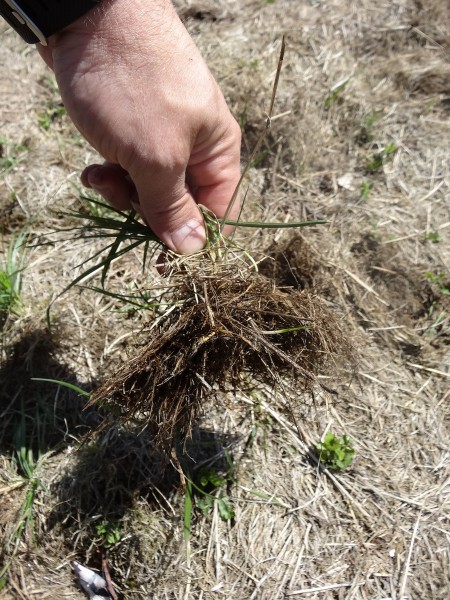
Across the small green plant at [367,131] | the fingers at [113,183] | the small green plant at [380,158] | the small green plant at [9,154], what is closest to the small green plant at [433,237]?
the small green plant at [380,158]

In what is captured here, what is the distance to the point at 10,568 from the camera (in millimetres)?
1801

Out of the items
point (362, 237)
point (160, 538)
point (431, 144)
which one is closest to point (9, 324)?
point (160, 538)

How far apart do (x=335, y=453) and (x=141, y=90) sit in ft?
4.64

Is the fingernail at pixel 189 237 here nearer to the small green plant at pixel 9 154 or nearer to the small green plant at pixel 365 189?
the small green plant at pixel 365 189

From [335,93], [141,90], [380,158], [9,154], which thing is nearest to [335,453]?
[141,90]

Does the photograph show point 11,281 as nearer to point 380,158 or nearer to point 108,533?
point 108,533

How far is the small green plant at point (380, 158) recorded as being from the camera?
2584mm

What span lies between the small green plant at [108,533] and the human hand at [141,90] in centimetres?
113

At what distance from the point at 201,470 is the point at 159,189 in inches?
41.2

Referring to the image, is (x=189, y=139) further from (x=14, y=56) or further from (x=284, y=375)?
(x=14, y=56)

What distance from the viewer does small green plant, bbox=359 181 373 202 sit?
98.0 inches

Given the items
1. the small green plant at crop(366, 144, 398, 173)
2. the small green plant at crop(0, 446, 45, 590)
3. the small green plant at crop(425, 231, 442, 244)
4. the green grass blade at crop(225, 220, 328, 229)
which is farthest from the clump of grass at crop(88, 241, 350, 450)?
the small green plant at crop(366, 144, 398, 173)

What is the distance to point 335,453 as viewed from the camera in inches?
75.0

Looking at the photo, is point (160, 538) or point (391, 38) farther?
point (391, 38)
